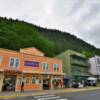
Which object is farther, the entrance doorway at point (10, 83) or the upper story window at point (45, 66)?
the upper story window at point (45, 66)

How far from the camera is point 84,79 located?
180ft

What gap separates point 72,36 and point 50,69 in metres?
70.4

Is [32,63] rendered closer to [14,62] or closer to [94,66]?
[14,62]

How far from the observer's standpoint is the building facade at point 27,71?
A: 29.2 m

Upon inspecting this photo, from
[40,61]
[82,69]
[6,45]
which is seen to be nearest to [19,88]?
[40,61]

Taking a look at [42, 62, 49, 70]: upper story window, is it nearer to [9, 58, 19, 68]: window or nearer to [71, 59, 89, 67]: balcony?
[9, 58, 19, 68]: window

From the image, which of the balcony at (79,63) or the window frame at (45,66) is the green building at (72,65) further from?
the window frame at (45,66)

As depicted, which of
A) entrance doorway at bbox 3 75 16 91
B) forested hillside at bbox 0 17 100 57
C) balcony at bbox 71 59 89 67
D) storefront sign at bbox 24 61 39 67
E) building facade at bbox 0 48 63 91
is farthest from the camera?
forested hillside at bbox 0 17 100 57

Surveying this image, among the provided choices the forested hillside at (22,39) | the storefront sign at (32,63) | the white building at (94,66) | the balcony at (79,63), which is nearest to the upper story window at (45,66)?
the storefront sign at (32,63)

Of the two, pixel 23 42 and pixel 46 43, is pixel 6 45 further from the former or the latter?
pixel 46 43

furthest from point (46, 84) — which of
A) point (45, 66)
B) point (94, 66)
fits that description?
point (94, 66)

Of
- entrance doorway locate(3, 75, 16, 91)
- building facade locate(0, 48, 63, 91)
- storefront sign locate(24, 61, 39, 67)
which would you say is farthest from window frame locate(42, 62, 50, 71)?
entrance doorway locate(3, 75, 16, 91)

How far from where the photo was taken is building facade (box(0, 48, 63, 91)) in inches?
1149

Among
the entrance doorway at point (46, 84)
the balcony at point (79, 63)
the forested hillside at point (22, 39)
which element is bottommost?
the entrance doorway at point (46, 84)
